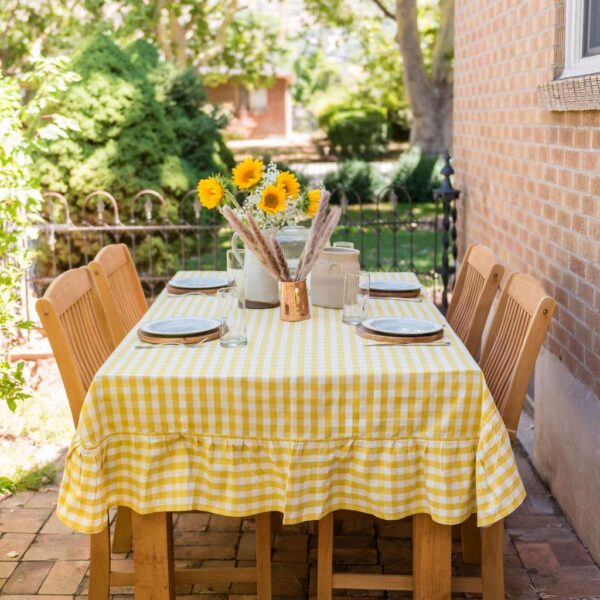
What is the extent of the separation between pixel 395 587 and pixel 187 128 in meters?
7.16

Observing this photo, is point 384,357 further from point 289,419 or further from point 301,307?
point 301,307

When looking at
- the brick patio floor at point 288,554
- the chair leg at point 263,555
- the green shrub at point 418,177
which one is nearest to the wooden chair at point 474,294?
the brick patio floor at point 288,554

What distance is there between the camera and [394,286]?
383cm

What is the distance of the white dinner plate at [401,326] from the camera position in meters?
2.99

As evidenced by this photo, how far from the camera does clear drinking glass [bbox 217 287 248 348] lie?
296cm

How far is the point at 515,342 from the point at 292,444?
35.3 inches

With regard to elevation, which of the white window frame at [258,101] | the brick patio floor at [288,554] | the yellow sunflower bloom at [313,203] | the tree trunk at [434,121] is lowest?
the brick patio floor at [288,554]

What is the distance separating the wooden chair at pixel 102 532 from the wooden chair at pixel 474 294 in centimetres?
122

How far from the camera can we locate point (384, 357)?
280cm

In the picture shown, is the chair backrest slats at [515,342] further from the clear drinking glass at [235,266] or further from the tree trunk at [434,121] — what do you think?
the tree trunk at [434,121]

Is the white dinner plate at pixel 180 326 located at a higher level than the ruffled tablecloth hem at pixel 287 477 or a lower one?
higher

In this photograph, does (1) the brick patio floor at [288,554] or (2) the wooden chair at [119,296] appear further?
(2) the wooden chair at [119,296]

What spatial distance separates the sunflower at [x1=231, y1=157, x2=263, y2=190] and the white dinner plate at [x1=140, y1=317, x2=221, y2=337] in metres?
0.54

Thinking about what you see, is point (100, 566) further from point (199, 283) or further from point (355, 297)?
point (199, 283)
